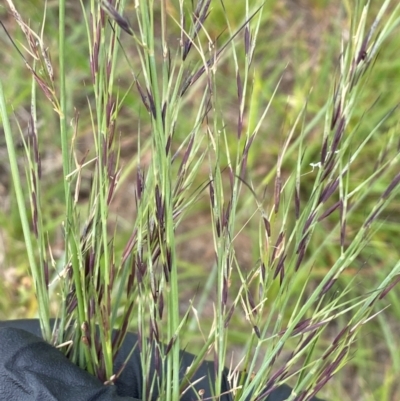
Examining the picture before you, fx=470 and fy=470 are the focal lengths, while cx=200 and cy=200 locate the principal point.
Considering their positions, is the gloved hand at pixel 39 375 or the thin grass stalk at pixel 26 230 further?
the gloved hand at pixel 39 375

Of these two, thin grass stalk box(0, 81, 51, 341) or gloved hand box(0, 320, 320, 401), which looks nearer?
thin grass stalk box(0, 81, 51, 341)

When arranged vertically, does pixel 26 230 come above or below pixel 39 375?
above

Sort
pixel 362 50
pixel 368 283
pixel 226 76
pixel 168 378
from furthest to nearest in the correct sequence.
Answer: pixel 226 76 → pixel 368 283 → pixel 168 378 → pixel 362 50

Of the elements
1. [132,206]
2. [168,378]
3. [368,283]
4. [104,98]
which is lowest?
[368,283]

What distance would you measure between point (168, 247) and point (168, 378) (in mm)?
132

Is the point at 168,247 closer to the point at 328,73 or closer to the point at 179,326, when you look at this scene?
the point at 179,326

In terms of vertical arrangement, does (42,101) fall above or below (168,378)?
above

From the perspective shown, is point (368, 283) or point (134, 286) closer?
point (134, 286)

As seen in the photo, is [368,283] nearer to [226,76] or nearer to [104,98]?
[226,76]

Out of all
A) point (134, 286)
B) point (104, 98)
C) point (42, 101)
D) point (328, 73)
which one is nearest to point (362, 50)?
point (104, 98)

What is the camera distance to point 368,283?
3.34 ft

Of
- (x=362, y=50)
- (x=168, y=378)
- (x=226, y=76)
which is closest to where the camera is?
(x=362, y=50)

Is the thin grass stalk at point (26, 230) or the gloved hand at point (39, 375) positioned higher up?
the thin grass stalk at point (26, 230)

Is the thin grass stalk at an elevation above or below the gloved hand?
above
